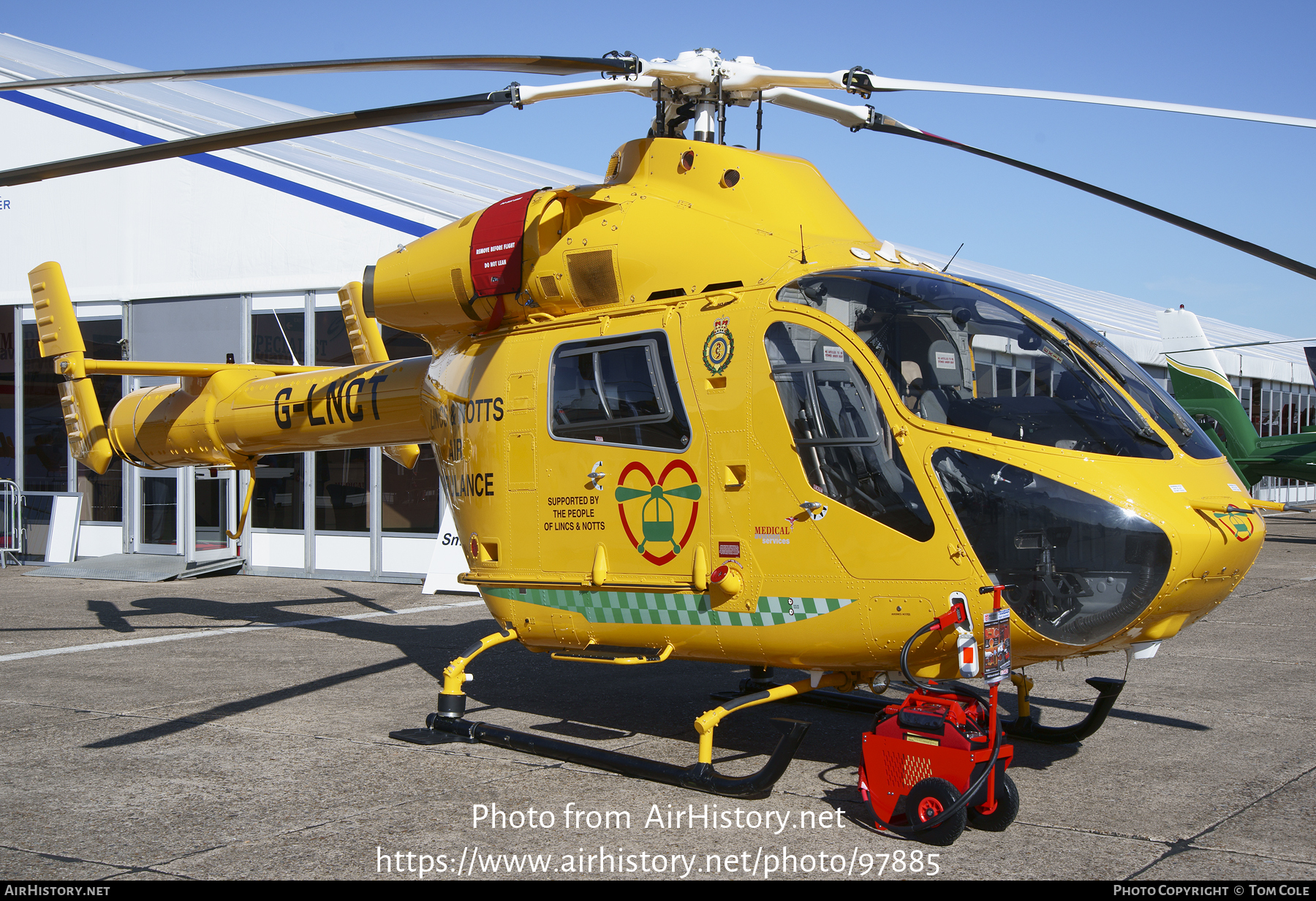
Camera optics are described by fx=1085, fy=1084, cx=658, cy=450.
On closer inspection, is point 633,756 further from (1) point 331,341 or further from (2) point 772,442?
(1) point 331,341

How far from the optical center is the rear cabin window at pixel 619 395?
19.2ft

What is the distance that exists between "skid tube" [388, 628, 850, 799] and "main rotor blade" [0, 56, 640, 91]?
3.30 m

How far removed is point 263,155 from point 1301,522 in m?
26.6

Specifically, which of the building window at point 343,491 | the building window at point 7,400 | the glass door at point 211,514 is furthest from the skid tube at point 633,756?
the building window at point 7,400

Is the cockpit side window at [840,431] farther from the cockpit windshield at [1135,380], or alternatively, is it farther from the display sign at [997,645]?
the cockpit windshield at [1135,380]

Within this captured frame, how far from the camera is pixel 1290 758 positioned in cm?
595

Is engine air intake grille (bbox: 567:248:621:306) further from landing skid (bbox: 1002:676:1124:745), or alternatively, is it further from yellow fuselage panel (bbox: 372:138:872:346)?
landing skid (bbox: 1002:676:1124:745)

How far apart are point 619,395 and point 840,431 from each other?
140 centimetres

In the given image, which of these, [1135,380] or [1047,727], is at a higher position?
[1135,380]

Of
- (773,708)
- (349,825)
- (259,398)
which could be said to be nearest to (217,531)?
(259,398)

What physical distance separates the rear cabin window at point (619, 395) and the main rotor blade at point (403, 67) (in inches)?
56.8

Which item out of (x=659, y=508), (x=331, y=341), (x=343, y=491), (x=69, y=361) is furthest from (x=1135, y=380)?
(x=331, y=341)

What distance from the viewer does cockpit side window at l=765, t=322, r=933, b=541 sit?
505 cm

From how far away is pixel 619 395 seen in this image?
19.9ft
